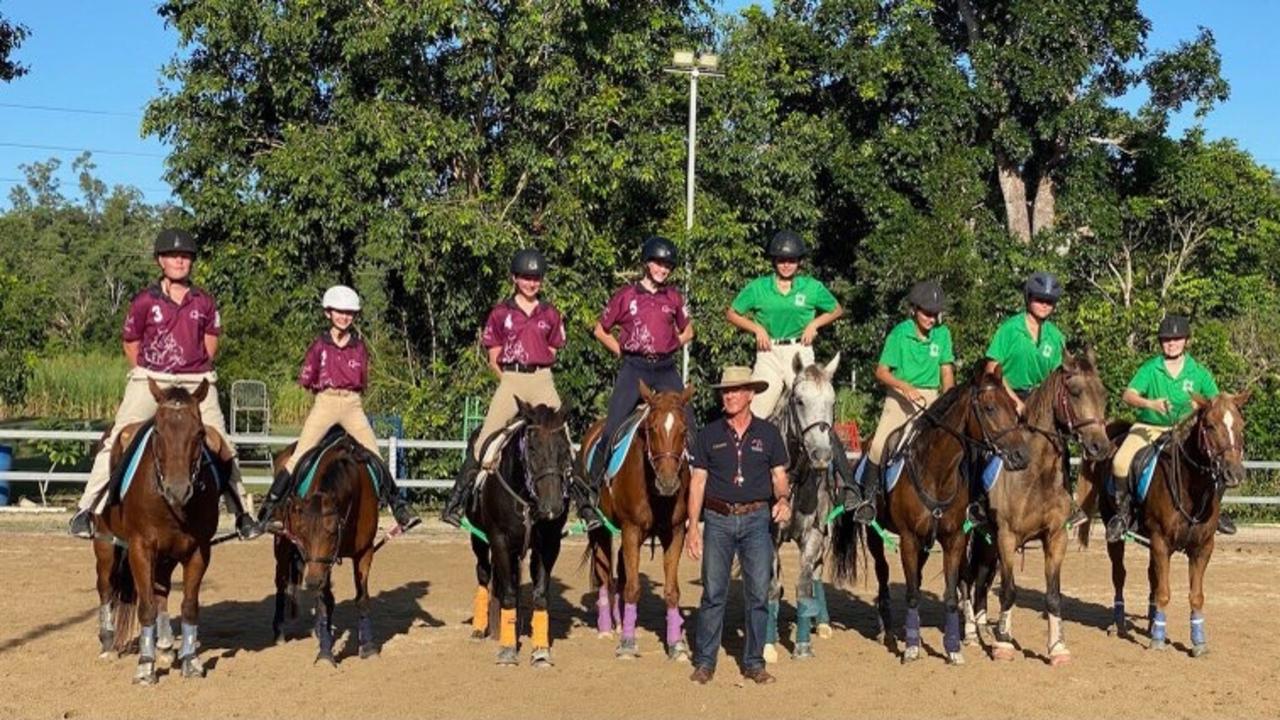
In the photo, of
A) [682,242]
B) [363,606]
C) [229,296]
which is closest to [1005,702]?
[363,606]

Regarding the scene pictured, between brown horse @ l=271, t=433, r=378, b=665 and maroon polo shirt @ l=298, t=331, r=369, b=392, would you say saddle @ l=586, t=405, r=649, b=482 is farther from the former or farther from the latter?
maroon polo shirt @ l=298, t=331, r=369, b=392

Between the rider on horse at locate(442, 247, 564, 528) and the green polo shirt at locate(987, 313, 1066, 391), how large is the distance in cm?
360

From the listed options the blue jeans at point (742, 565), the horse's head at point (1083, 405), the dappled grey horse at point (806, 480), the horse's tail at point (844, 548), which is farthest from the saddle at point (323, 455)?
the horse's head at point (1083, 405)

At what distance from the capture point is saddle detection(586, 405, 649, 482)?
10.2 metres

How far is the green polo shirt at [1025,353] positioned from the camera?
35.6ft

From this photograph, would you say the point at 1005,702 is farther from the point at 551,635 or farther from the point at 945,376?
the point at 551,635

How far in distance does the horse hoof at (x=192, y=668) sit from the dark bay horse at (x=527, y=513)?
6.90 ft

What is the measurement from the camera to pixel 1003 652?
34.1 feet

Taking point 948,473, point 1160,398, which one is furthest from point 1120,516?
point 948,473

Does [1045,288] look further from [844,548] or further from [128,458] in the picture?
[128,458]

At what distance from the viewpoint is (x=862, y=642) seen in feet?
36.6

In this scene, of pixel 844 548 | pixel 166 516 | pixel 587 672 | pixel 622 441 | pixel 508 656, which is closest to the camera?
pixel 166 516

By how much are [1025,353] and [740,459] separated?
3207 mm

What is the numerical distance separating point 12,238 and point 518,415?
65.9 meters
